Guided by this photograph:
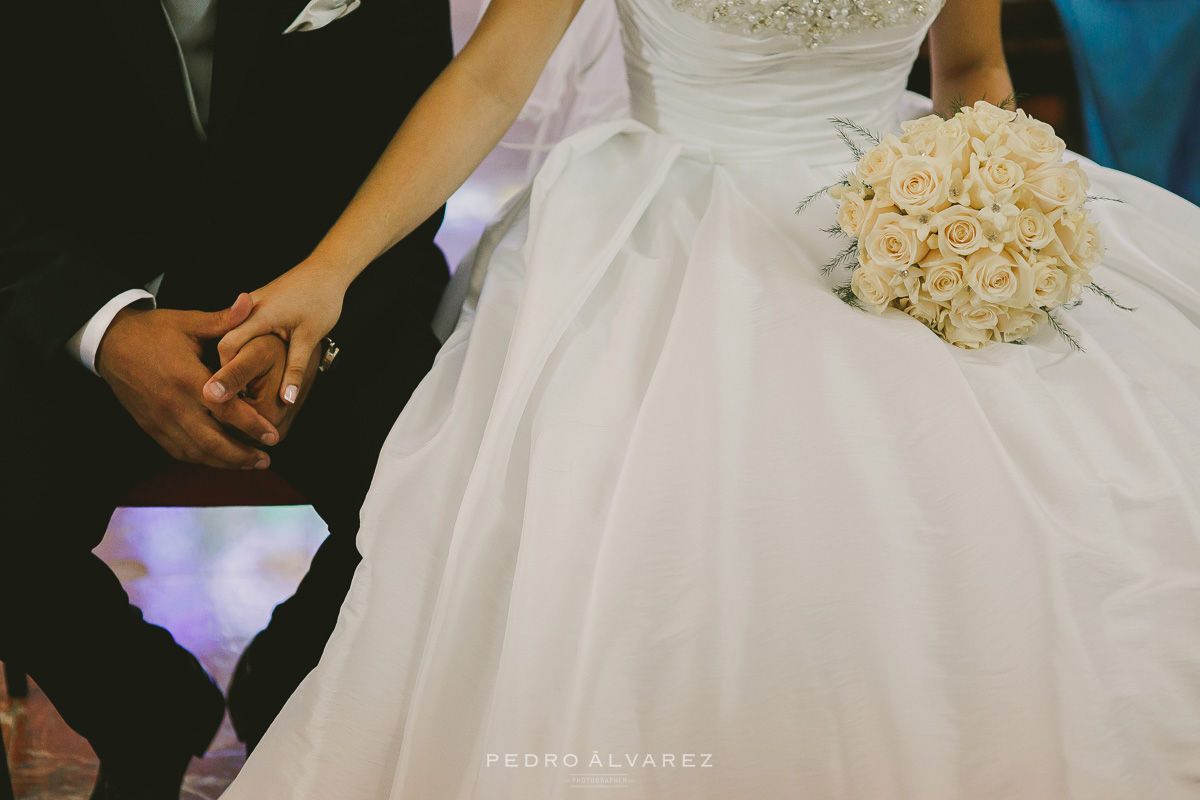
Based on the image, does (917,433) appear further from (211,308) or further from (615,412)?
(211,308)

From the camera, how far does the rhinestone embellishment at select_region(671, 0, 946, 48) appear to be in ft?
3.76

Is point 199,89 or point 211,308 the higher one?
point 199,89

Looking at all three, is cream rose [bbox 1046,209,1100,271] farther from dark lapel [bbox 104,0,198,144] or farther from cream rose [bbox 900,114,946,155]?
dark lapel [bbox 104,0,198,144]

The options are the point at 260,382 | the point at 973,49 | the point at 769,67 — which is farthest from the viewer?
the point at 973,49

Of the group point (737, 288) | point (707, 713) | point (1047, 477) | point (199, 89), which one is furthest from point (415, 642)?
point (199, 89)

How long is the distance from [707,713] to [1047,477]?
385mm

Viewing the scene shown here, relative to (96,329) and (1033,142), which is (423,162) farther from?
(1033,142)

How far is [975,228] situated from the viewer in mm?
848

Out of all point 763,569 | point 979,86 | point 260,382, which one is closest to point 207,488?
point 260,382

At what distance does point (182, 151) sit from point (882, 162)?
34.3 inches

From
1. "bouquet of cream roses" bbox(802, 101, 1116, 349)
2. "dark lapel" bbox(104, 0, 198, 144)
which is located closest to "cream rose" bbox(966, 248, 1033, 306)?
"bouquet of cream roses" bbox(802, 101, 1116, 349)

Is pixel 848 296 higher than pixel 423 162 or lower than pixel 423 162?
lower

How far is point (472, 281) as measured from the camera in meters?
1.16

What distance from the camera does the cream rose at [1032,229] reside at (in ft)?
2.79
